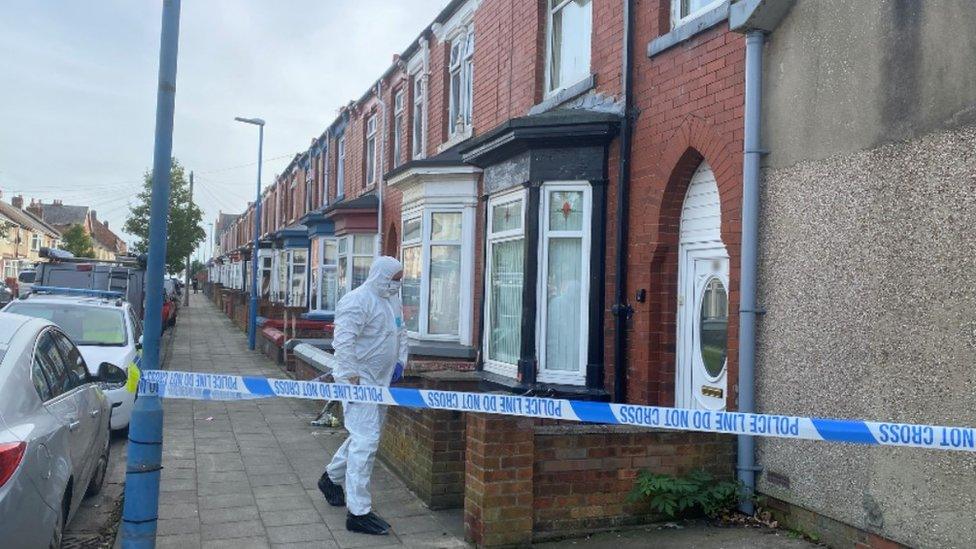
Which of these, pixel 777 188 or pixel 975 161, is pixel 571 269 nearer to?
pixel 777 188

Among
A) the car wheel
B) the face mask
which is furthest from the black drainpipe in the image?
the car wheel

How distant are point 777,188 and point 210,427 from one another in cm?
671

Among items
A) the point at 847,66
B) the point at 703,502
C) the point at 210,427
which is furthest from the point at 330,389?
the point at 210,427

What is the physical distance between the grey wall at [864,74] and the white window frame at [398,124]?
12732 mm

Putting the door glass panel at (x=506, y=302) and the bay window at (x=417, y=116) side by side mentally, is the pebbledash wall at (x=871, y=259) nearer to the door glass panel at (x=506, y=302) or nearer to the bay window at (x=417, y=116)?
the door glass panel at (x=506, y=302)

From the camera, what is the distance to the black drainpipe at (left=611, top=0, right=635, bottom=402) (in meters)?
7.71

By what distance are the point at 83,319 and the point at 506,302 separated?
5.30m

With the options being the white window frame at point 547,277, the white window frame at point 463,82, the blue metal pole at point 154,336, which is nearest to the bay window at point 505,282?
the white window frame at point 547,277

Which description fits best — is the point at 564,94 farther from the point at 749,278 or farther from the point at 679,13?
the point at 749,278

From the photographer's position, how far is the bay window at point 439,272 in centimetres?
1228

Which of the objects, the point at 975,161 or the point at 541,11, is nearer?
the point at 975,161

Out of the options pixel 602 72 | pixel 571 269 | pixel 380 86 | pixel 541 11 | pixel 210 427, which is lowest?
pixel 210 427

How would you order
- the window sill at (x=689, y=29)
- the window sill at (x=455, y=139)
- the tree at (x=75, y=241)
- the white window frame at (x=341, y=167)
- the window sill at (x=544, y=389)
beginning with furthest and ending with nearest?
the tree at (x=75, y=241), the white window frame at (x=341, y=167), the window sill at (x=455, y=139), the window sill at (x=544, y=389), the window sill at (x=689, y=29)

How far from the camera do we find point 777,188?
225 inches
